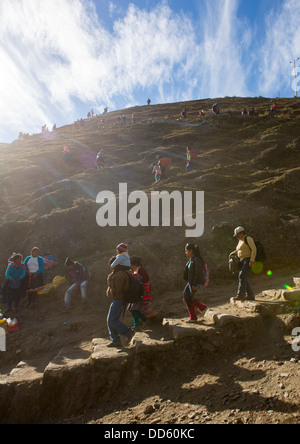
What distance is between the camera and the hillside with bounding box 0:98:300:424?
9.04 metres

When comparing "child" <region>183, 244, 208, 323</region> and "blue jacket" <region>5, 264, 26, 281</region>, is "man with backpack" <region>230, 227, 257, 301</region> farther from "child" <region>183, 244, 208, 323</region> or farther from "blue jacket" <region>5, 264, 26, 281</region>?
"blue jacket" <region>5, 264, 26, 281</region>

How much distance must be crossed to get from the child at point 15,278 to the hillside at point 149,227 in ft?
2.12

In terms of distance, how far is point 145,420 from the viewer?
4590 millimetres

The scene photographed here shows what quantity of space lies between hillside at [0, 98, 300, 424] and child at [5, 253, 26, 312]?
2.12 ft

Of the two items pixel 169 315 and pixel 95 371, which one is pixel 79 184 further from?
pixel 95 371

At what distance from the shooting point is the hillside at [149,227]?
356 inches

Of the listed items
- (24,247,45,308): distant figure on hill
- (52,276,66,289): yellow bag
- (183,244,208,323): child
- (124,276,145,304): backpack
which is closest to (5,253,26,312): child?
(24,247,45,308): distant figure on hill

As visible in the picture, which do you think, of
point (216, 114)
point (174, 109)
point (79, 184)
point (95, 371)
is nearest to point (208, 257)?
point (95, 371)

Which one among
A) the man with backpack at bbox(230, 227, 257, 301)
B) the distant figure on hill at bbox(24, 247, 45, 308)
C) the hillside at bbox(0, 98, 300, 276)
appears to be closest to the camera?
the man with backpack at bbox(230, 227, 257, 301)

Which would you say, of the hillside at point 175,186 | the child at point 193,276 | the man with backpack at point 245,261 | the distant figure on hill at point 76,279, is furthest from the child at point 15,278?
the man with backpack at point 245,261

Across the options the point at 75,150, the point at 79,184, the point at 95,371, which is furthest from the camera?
the point at 75,150

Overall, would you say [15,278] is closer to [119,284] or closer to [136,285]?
[119,284]

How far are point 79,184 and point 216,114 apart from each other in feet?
90.8

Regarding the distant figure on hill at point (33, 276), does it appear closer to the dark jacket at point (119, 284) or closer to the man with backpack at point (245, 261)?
the dark jacket at point (119, 284)
